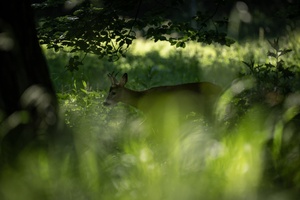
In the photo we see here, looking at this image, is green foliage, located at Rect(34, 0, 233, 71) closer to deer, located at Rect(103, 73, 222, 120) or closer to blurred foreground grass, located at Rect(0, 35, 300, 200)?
deer, located at Rect(103, 73, 222, 120)

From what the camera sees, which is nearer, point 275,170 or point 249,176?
point 249,176

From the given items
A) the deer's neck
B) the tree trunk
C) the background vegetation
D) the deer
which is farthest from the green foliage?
the background vegetation

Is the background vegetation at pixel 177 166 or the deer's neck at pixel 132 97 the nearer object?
the background vegetation at pixel 177 166

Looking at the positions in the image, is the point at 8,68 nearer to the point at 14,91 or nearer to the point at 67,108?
the point at 14,91

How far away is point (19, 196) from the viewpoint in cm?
224

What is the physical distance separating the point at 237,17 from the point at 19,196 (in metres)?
1.30

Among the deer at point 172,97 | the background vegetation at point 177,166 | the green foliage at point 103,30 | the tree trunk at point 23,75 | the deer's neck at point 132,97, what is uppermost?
the background vegetation at point 177,166

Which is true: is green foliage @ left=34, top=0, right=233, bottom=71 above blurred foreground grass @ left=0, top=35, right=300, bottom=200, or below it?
below

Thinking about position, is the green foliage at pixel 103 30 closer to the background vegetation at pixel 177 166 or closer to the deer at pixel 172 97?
the deer at pixel 172 97

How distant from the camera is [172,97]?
6.34 metres

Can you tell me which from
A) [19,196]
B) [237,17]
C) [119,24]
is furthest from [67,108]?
[19,196]

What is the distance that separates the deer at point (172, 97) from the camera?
6098 millimetres

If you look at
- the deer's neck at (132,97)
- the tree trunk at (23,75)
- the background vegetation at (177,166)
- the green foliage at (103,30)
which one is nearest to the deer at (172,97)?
the deer's neck at (132,97)

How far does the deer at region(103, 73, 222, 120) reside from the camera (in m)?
6.10
